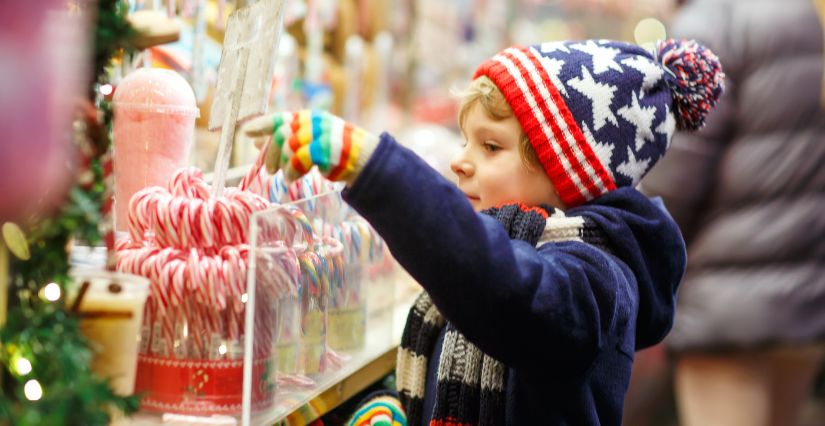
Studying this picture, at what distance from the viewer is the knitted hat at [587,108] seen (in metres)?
1.59

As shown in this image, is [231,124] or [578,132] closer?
[231,124]

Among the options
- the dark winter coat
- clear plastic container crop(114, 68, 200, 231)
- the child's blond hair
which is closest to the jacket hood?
the child's blond hair

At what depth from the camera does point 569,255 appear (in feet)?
4.79

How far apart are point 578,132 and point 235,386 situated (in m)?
0.63

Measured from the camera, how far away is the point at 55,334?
1101 millimetres

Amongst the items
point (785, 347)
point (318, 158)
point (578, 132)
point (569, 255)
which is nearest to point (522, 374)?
point (569, 255)

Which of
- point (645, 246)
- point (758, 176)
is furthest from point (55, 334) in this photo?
point (758, 176)

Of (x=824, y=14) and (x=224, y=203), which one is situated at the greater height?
(x=824, y=14)

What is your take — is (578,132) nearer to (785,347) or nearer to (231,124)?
(231,124)

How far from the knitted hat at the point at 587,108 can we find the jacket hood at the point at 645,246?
0.11ft

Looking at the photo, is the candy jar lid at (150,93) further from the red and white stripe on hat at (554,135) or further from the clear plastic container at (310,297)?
the red and white stripe on hat at (554,135)

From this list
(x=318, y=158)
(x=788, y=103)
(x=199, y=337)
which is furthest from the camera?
(x=788, y=103)

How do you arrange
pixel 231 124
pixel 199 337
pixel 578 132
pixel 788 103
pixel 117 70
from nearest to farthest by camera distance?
1. pixel 199 337
2. pixel 231 124
3. pixel 578 132
4. pixel 117 70
5. pixel 788 103

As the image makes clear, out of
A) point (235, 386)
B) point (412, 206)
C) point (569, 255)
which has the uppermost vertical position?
point (412, 206)
